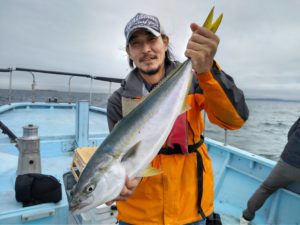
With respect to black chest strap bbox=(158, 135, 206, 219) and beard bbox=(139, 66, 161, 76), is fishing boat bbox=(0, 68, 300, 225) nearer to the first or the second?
black chest strap bbox=(158, 135, 206, 219)

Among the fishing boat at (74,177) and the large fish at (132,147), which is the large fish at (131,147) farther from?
the fishing boat at (74,177)

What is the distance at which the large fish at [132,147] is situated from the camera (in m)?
1.93

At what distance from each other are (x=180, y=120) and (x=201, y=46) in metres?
0.81

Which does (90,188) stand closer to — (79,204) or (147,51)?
(79,204)

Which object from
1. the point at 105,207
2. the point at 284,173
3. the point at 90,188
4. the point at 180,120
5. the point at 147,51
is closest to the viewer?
the point at 90,188

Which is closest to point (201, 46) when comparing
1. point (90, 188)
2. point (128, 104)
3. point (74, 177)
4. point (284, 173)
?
point (128, 104)

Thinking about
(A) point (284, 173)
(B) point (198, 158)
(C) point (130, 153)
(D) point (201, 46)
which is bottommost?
(A) point (284, 173)

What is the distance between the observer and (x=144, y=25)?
2562 mm

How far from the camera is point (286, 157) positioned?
416 cm

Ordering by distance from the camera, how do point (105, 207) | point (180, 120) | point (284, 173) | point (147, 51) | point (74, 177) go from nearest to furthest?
point (180, 120), point (147, 51), point (284, 173), point (105, 207), point (74, 177)

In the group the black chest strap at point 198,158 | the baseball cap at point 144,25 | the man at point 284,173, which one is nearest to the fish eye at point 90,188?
the black chest strap at point 198,158

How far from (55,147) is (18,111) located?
6.58 meters

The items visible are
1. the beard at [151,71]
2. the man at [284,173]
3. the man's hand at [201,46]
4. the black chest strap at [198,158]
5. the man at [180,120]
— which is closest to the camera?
the man's hand at [201,46]

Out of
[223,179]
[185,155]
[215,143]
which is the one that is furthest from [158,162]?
[215,143]
